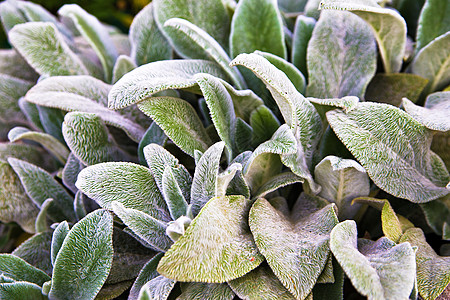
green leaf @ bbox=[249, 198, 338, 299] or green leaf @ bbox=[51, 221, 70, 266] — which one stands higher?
green leaf @ bbox=[249, 198, 338, 299]

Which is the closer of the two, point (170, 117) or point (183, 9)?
point (170, 117)

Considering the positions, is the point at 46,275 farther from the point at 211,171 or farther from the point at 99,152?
the point at 211,171

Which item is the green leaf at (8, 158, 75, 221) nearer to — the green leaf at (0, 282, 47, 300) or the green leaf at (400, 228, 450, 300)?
the green leaf at (0, 282, 47, 300)

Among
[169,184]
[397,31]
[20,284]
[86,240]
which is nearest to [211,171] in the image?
[169,184]

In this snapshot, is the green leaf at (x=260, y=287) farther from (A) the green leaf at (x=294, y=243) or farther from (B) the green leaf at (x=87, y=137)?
(B) the green leaf at (x=87, y=137)

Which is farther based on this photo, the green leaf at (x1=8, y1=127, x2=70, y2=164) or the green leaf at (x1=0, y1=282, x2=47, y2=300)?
the green leaf at (x1=8, y1=127, x2=70, y2=164)

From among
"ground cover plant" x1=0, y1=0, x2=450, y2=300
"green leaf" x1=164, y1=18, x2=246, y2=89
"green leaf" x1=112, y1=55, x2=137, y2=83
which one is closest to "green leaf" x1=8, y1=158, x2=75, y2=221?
"ground cover plant" x1=0, y1=0, x2=450, y2=300
